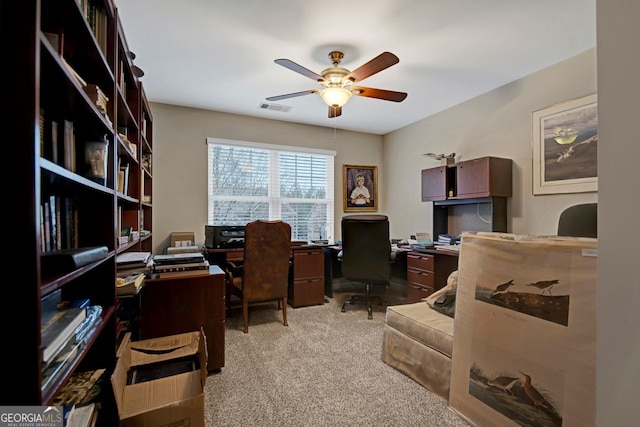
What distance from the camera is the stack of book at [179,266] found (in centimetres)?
207

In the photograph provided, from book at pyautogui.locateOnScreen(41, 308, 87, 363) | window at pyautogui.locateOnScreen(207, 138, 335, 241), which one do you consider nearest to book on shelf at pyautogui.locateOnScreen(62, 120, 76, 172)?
book at pyautogui.locateOnScreen(41, 308, 87, 363)

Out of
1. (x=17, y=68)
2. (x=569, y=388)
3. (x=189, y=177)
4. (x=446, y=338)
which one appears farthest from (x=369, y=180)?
(x=17, y=68)

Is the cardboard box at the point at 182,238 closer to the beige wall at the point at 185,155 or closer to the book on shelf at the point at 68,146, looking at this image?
the beige wall at the point at 185,155

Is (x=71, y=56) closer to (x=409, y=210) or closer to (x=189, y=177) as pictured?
(x=189, y=177)

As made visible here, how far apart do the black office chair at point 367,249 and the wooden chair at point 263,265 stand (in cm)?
77

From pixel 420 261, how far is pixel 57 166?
131 inches

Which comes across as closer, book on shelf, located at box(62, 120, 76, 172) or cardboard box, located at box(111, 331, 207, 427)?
book on shelf, located at box(62, 120, 76, 172)

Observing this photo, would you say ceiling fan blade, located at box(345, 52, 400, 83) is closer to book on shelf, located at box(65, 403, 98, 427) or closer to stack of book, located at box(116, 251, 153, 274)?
stack of book, located at box(116, 251, 153, 274)

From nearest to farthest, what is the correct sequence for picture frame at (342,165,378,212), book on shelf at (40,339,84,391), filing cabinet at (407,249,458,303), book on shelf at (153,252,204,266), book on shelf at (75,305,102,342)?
book on shelf at (40,339,84,391), book on shelf at (75,305,102,342), book on shelf at (153,252,204,266), filing cabinet at (407,249,458,303), picture frame at (342,165,378,212)

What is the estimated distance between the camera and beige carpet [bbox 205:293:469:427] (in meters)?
1.61

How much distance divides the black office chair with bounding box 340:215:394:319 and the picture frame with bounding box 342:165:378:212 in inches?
62.8

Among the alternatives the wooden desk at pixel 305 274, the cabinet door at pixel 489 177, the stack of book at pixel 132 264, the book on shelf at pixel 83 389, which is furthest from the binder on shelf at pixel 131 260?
the cabinet door at pixel 489 177

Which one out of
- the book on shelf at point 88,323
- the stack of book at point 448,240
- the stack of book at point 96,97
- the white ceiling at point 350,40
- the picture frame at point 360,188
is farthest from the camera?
the picture frame at point 360,188

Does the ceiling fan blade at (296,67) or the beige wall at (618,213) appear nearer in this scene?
the beige wall at (618,213)
